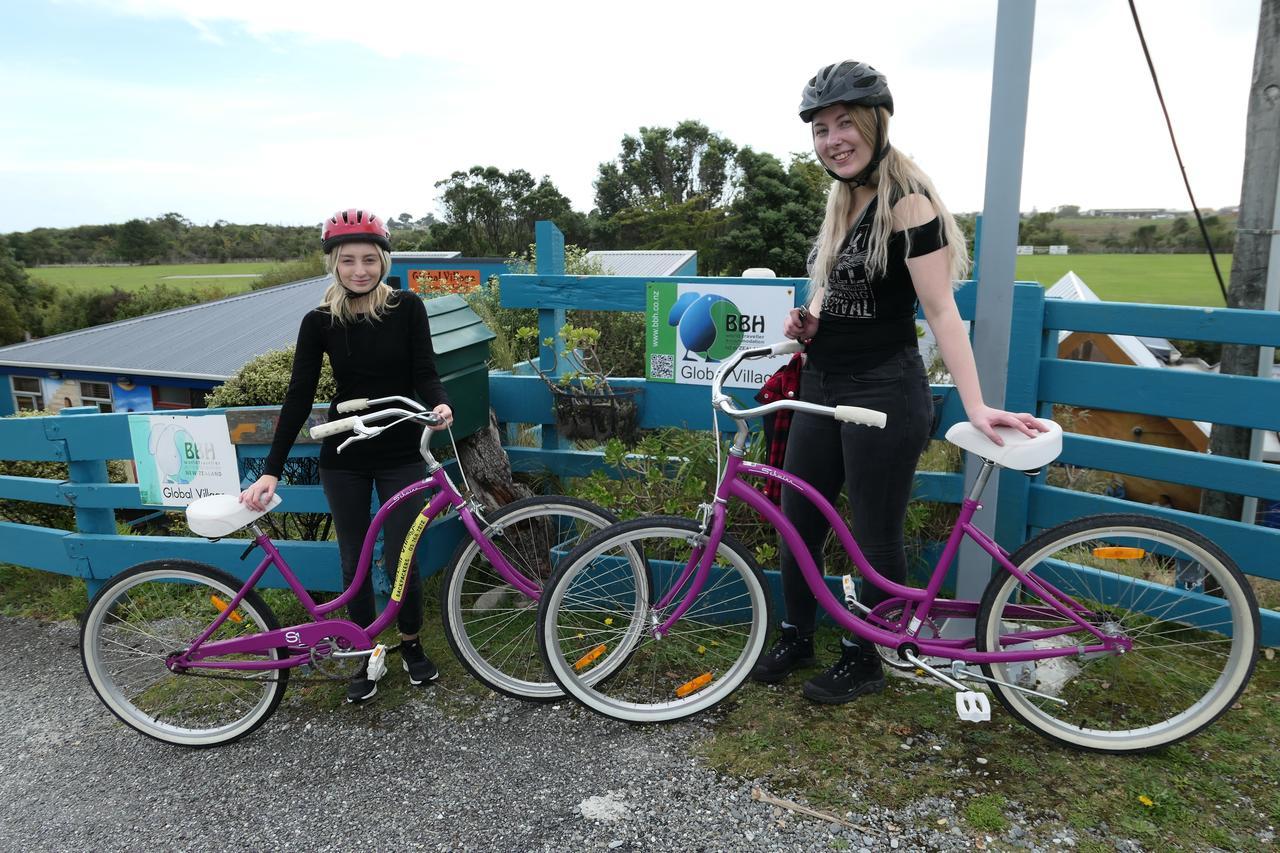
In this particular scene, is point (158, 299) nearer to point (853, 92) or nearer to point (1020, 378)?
point (1020, 378)

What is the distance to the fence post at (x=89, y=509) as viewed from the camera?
396 cm

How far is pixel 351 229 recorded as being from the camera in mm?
2982

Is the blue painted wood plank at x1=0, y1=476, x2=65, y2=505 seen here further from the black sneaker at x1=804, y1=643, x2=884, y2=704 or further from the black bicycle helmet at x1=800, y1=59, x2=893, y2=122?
the black bicycle helmet at x1=800, y1=59, x2=893, y2=122

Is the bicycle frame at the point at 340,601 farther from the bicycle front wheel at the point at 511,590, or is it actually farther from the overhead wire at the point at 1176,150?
the overhead wire at the point at 1176,150

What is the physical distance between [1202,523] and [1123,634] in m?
0.85

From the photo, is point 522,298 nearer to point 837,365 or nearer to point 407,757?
point 837,365

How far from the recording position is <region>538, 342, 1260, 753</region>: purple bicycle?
102 inches

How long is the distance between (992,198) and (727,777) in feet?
A: 7.29

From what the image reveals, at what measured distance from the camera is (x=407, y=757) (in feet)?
9.61

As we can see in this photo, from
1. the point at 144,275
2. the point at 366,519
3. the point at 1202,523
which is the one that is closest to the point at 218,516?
the point at 366,519

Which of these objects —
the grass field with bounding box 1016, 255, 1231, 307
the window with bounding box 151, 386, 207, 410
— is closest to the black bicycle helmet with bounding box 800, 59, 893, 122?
the window with bounding box 151, 386, 207, 410

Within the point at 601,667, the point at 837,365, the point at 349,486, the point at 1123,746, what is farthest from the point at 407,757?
the point at 1123,746

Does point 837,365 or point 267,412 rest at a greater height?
point 837,365

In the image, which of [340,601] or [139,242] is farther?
[139,242]
